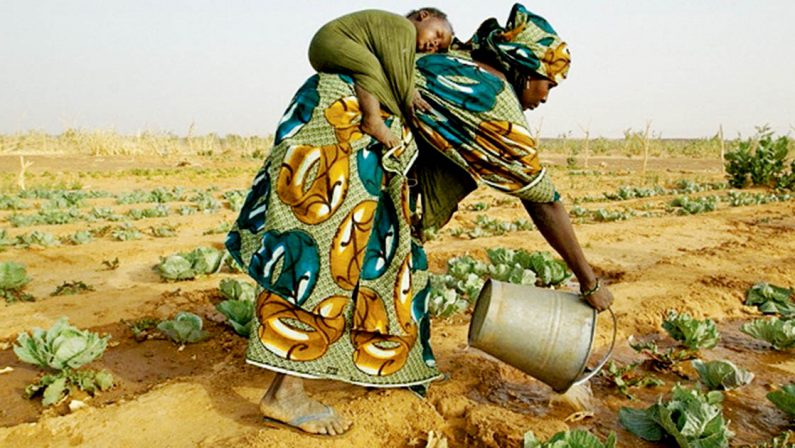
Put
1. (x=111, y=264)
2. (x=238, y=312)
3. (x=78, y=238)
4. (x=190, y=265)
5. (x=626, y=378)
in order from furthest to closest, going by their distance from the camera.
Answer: (x=78, y=238)
(x=111, y=264)
(x=190, y=265)
(x=238, y=312)
(x=626, y=378)

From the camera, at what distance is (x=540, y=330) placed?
2.30 metres

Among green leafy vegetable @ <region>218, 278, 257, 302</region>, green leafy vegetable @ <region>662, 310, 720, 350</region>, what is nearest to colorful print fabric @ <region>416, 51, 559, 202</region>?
green leafy vegetable @ <region>662, 310, 720, 350</region>

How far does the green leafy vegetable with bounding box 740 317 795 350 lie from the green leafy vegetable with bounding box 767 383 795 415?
36.9 inches

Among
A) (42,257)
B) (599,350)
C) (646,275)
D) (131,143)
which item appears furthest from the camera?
(131,143)

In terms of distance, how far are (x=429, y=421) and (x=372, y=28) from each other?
59.2 inches

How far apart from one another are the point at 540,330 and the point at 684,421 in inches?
23.3

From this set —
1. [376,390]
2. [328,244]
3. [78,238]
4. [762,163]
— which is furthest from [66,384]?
[762,163]

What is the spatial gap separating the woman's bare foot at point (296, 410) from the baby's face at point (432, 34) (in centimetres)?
132

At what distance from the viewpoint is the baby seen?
1.98 metres

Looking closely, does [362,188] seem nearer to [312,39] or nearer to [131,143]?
[312,39]

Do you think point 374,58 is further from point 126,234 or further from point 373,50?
point 126,234

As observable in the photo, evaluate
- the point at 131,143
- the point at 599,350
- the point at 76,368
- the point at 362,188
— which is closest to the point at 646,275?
the point at 599,350

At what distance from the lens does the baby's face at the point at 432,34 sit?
7.22ft

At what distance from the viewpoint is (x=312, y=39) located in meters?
2.06
